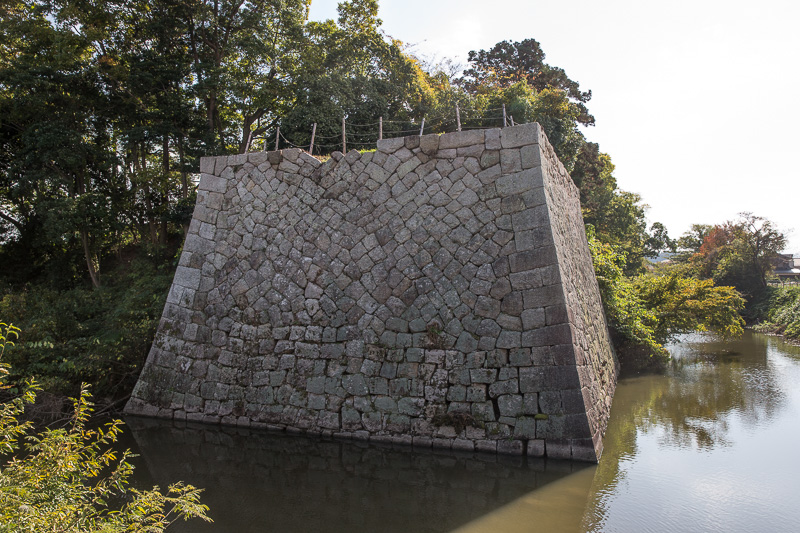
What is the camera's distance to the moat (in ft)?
14.4

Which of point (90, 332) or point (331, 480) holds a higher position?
point (90, 332)

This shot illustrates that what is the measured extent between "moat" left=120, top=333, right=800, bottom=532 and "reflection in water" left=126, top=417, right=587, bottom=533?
Result: 16mm

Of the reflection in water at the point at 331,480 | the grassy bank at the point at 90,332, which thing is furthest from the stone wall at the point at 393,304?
the grassy bank at the point at 90,332

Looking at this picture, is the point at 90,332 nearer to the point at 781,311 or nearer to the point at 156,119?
the point at 156,119

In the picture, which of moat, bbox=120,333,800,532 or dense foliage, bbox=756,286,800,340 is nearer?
moat, bbox=120,333,800,532

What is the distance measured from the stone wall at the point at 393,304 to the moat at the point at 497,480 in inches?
12.9

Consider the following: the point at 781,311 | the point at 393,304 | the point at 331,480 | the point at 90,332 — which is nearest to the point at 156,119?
the point at 90,332

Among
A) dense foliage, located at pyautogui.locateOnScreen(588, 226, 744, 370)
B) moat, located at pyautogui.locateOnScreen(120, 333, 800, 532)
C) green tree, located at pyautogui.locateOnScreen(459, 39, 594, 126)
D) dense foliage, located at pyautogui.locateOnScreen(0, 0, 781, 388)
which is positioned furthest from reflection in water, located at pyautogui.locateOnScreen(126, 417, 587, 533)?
green tree, located at pyautogui.locateOnScreen(459, 39, 594, 126)

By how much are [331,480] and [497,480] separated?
1.75 metres

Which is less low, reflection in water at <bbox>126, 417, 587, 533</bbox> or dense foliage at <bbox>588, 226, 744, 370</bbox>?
dense foliage at <bbox>588, 226, 744, 370</bbox>

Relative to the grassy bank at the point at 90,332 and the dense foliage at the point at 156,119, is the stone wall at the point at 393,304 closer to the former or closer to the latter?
the grassy bank at the point at 90,332

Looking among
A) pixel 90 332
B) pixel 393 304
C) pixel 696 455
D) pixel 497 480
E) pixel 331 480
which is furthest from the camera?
pixel 90 332

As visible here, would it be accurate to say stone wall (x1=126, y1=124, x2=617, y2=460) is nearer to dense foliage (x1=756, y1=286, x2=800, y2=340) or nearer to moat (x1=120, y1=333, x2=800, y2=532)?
moat (x1=120, y1=333, x2=800, y2=532)

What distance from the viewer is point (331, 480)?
5238mm
